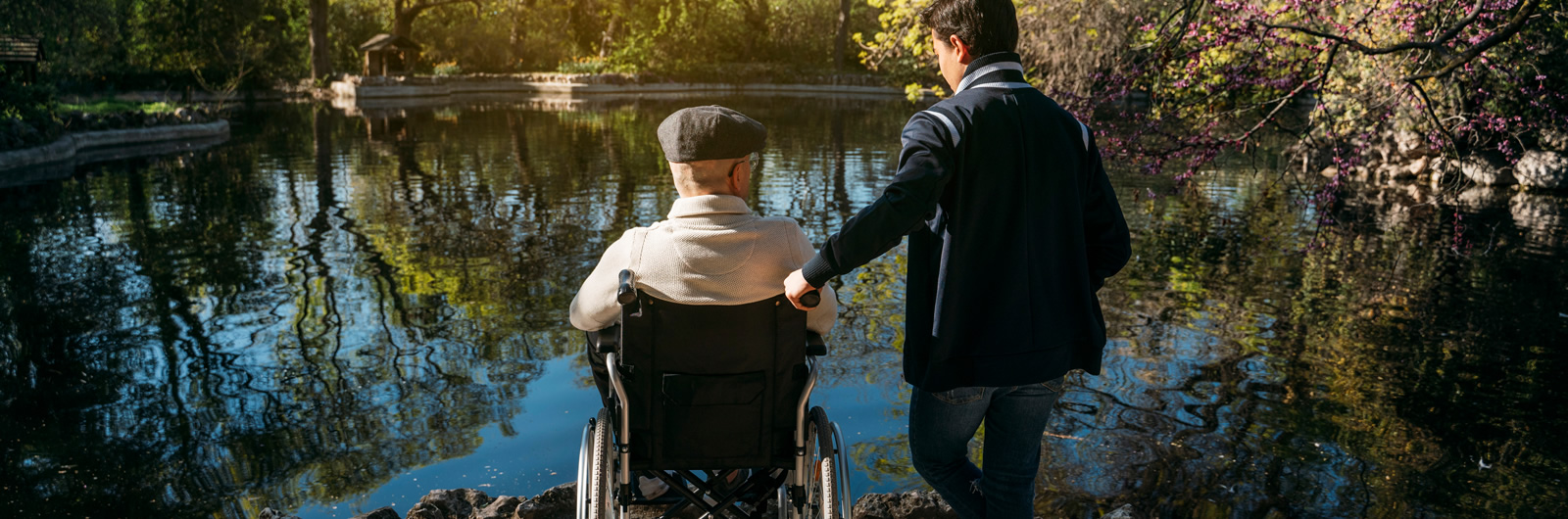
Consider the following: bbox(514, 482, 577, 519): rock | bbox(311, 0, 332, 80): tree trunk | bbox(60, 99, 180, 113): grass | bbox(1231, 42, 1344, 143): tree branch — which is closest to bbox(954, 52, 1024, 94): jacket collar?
bbox(514, 482, 577, 519): rock

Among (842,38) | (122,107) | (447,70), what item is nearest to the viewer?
(122,107)

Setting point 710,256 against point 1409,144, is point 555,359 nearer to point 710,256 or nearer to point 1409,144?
point 710,256

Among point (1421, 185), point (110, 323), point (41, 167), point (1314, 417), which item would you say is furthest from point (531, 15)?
point (1314, 417)

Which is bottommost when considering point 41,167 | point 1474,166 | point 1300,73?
→ point 41,167

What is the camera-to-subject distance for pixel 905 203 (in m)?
1.80

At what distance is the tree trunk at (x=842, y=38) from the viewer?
42969 millimetres

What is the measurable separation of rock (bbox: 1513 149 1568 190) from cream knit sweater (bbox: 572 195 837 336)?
561 inches

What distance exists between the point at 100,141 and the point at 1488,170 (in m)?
21.2

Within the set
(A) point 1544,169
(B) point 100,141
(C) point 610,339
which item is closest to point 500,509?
(C) point 610,339

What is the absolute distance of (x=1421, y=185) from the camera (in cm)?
1393

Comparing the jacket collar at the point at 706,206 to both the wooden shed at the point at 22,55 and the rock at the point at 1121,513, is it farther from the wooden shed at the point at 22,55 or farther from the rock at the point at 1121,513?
the wooden shed at the point at 22,55

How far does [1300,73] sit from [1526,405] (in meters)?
1.91

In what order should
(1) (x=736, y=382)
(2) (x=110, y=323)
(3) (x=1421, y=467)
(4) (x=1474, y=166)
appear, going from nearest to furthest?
(1) (x=736, y=382), (3) (x=1421, y=467), (2) (x=110, y=323), (4) (x=1474, y=166)

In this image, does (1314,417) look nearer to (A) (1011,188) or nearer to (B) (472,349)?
(A) (1011,188)
